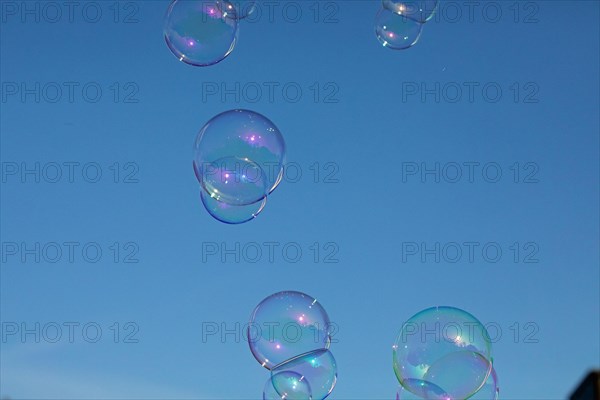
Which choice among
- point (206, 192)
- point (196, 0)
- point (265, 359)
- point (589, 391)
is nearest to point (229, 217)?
point (206, 192)

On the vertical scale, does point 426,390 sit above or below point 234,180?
below

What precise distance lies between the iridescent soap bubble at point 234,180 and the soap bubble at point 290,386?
2.97 meters

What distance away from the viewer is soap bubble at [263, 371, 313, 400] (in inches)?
766

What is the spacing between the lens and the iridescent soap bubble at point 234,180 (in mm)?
19109

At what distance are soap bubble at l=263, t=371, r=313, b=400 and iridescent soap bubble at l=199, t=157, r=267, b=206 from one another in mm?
2970

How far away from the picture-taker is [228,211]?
19.9 metres

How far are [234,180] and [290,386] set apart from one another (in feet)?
11.7

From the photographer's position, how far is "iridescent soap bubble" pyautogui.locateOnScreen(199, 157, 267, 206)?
62.7 feet

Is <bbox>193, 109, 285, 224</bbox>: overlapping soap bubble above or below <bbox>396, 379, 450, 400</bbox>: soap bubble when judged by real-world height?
above

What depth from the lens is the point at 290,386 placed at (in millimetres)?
19453

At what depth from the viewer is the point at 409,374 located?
18.4 meters

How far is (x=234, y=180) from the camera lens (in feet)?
63.0

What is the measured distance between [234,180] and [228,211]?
2.86 feet

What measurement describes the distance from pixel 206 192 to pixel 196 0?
133 inches
